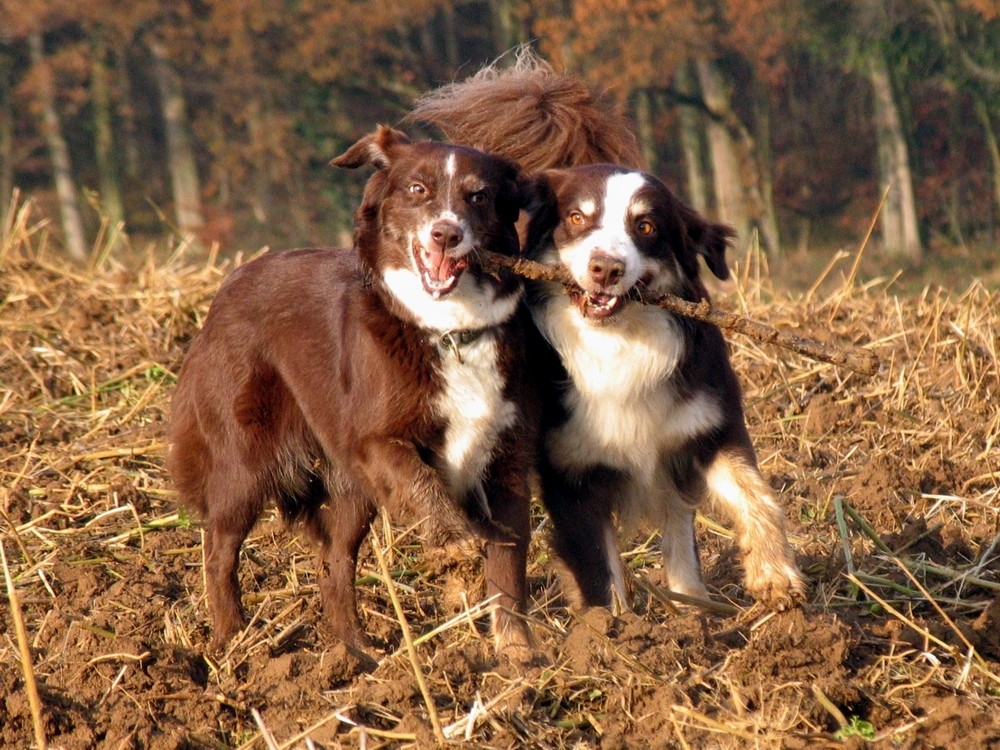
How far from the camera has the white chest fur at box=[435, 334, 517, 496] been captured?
489 centimetres

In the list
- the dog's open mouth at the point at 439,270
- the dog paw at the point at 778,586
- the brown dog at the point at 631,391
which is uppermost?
the dog's open mouth at the point at 439,270

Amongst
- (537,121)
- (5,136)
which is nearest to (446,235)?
(537,121)

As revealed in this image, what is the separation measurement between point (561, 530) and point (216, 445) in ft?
4.96

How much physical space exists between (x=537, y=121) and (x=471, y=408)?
1.61 metres

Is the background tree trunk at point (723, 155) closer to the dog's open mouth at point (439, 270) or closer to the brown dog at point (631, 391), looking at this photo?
the brown dog at point (631, 391)

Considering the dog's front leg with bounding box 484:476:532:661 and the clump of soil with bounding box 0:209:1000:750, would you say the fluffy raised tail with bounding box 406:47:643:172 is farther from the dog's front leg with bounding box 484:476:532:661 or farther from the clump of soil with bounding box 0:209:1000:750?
the clump of soil with bounding box 0:209:1000:750

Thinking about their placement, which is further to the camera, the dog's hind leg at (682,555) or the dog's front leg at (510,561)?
the dog's hind leg at (682,555)

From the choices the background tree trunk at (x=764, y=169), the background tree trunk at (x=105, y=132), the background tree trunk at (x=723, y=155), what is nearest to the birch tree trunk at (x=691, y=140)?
the background tree trunk at (x=723, y=155)

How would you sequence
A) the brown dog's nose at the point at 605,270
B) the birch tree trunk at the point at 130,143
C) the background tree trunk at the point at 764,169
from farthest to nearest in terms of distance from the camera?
the birch tree trunk at the point at 130,143, the background tree trunk at the point at 764,169, the brown dog's nose at the point at 605,270

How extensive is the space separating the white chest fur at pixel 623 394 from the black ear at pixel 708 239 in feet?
1.11

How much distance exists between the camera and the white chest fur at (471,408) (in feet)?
16.0

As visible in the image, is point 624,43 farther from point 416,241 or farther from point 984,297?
point 416,241

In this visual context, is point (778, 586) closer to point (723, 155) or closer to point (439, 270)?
point (439, 270)

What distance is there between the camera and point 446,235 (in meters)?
4.64
